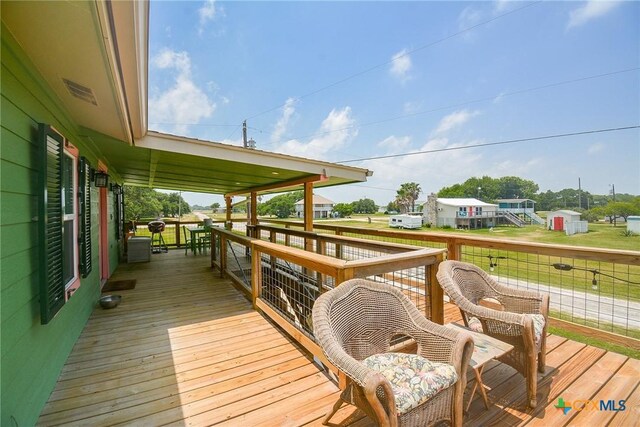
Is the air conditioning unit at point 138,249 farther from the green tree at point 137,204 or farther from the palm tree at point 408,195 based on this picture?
the palm tree at point 408,195

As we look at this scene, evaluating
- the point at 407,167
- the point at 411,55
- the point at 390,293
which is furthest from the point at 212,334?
the point at 407,167

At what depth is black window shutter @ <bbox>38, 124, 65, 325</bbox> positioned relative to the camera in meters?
1.82

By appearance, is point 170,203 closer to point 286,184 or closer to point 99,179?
point 286,184

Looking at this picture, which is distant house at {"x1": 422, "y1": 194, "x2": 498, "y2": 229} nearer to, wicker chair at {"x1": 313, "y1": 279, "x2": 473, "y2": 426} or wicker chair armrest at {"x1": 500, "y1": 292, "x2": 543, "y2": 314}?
wicker chair armrest at {"x1": 500, "y1": 292, "x2": 543, "y2": 314}

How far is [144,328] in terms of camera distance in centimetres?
316

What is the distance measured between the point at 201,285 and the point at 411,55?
15836 millimetres

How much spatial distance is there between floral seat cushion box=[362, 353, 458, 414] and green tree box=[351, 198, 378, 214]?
2101 inches

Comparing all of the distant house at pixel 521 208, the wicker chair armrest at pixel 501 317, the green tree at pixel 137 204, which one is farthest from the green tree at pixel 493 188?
the wicker chair armrest at pixel 501 317

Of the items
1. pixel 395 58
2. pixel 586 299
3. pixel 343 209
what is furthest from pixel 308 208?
pixel 343 209

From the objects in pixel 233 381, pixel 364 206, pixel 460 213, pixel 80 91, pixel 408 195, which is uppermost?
pixel 408 195

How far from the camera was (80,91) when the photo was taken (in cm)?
220

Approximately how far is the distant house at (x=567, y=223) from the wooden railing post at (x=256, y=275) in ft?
106

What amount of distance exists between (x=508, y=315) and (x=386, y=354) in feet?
2.87

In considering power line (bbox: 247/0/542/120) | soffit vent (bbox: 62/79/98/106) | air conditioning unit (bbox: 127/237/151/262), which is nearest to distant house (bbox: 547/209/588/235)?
power line (bbox: 247/0/542/120)
